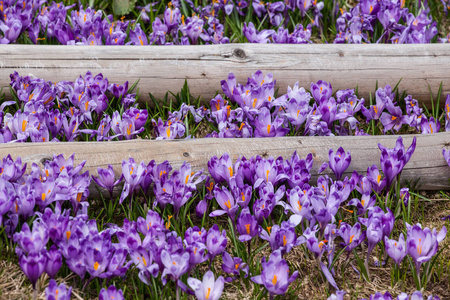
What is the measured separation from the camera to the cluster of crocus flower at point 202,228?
6.15 ft

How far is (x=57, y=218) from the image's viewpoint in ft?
6.61

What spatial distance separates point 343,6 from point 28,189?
281cm

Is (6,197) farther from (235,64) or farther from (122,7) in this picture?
(122,7)

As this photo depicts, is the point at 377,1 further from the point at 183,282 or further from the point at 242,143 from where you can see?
the point at 183,282

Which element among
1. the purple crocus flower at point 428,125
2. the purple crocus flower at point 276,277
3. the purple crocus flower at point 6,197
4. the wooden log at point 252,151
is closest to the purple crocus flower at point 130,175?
the wooden log at point 252,151

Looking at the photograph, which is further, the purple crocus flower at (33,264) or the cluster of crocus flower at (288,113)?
the cluster of crocus flower at (288,113)

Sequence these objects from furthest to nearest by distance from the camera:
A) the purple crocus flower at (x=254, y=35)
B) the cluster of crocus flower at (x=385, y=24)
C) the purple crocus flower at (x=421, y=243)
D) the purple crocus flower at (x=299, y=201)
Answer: the cluster of crocus flower at (x=385, y=24) < the purple crocus flower at (x=254, y=35) < the purple crocus flower at (x=299, y=201) < the purple crocus flower at (x=421, y=243)

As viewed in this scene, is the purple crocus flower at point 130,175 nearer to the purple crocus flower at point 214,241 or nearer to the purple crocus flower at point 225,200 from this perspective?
the purple crocus flower at point 225,200

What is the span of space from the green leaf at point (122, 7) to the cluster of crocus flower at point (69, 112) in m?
0.96

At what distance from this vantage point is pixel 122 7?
375cm

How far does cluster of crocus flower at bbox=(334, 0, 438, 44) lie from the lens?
3.53 meters

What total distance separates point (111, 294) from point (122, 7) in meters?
2.46

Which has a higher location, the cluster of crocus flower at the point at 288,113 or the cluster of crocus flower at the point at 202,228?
the cluster of crocus flower at the point at 288,113

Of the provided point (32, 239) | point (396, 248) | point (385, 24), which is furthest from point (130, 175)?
point (385, 24)
